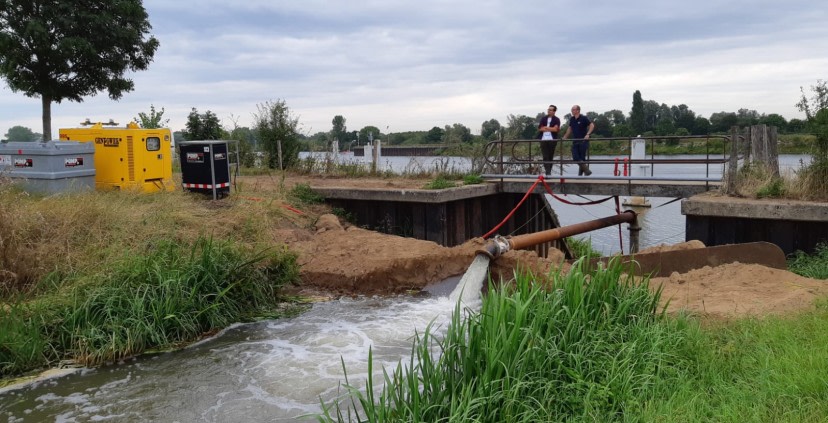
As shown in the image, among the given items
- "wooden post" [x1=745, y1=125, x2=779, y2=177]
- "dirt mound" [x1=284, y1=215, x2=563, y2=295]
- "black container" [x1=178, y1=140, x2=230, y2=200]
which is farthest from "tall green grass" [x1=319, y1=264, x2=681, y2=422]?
"black container" [x1=178, y1=140, x2=230, y2=200]

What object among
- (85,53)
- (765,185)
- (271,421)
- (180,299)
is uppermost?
(85,53)

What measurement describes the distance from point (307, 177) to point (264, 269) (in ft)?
33.7

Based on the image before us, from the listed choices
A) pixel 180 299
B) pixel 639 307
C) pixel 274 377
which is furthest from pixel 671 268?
Answer: pixel 180 299

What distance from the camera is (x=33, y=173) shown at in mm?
→ 13227

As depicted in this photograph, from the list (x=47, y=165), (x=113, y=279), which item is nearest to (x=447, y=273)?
(x=113, y=279)

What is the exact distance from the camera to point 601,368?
5.28m

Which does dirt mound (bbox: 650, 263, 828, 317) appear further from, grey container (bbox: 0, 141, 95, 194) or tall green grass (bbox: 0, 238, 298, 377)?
grey container (bbox: 0, 141, 95, 194)

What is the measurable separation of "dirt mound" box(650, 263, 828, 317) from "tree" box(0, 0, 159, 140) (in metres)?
17.5

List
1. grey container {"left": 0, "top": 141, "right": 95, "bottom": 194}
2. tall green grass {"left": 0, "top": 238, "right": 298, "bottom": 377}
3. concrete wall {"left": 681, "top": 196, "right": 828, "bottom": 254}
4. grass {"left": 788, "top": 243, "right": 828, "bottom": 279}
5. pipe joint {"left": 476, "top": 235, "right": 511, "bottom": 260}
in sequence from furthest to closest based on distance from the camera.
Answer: grey container {"left": 0, "top": 141, "right": 95, "bottom": 194} → pipe joint {"left": 476, "top": 235, "right": 511, "bottom": 260} → concrete wall {"left": 681, "top": 196, "right": 828, "bottom": 254} → grass {"left": 788, "top": 243, "right": 828, "bottom": 279} → tall green grass {"left": 0, "top": 238, "right": 298, "bottom": 377}

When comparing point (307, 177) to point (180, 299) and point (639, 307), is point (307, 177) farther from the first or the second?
point (639, 307)

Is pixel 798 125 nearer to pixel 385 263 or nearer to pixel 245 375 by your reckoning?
pixel 385 263

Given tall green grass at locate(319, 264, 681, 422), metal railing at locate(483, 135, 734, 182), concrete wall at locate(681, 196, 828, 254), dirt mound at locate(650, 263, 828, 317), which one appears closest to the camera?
tall green grass at locate(319, 264, 681, 422)

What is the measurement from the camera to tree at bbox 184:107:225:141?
973 inches

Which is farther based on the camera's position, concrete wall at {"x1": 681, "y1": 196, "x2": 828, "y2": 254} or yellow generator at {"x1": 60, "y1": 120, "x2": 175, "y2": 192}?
yellow generator at {"x1": 60, "y1": 120, "x2": 175, "y2": 192}
